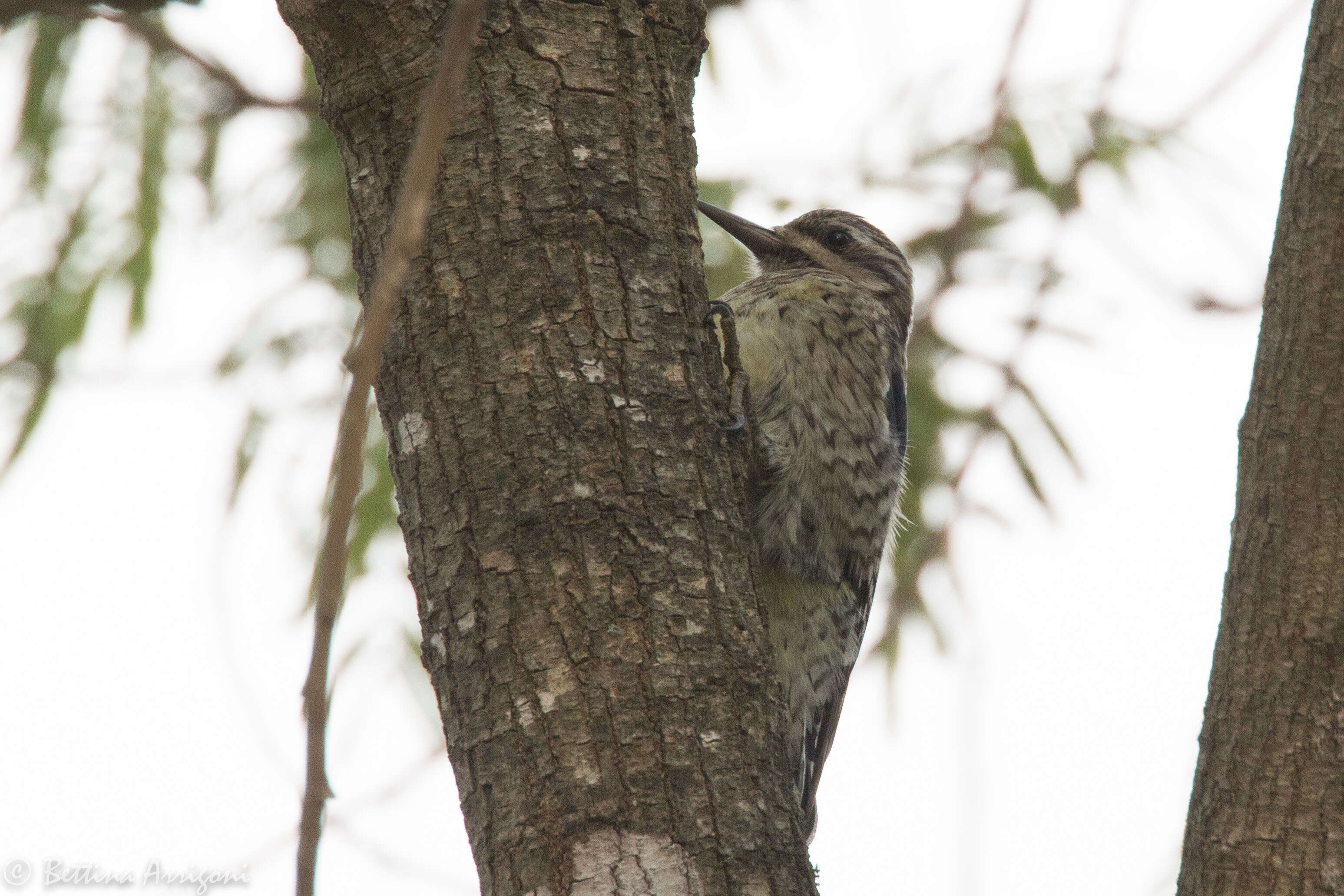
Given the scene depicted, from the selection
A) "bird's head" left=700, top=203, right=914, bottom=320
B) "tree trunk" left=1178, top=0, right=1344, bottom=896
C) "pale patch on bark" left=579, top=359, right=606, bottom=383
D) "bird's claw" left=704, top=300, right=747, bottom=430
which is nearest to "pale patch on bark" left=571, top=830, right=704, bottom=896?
"pale patch on bark" left=579, top=359, right=606, bottom=383

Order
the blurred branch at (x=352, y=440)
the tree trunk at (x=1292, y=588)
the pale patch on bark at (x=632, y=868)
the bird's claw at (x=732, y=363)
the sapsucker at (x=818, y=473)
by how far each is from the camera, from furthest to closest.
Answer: the sapsucker at (x=818, y=473) → the bird's claw at (x=732, y=363) → the tree trunk at (x=1292, y=588) → the pale patch on bark at (x=632, y=868) → the blurred branch at (x=352, y=440)

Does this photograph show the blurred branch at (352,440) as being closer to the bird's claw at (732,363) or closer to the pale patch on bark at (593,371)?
the pale patch on bark at (593,371)

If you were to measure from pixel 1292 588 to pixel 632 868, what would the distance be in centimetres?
94

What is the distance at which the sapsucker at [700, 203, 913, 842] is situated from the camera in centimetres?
329

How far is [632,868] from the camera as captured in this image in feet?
5.02

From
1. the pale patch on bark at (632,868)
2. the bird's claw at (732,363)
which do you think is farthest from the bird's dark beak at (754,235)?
the pale patch on bark at (632,868)

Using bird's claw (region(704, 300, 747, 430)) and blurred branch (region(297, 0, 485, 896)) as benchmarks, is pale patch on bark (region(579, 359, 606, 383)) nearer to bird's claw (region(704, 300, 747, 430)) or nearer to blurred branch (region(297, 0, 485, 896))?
blurred branch (region(297, 0, 485, 896))

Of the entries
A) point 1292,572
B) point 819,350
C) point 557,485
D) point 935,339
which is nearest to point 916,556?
point 935,339

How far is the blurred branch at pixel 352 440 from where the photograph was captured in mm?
867

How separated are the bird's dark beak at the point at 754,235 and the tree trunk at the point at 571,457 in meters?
2.13

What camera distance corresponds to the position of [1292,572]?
184 centimetres

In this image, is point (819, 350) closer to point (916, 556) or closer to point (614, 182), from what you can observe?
point (916, 556)

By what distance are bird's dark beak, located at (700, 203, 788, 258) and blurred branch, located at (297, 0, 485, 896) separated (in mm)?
3252

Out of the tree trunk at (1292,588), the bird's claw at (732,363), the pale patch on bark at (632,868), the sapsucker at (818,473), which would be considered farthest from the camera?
the sapsucker at (818,473)
